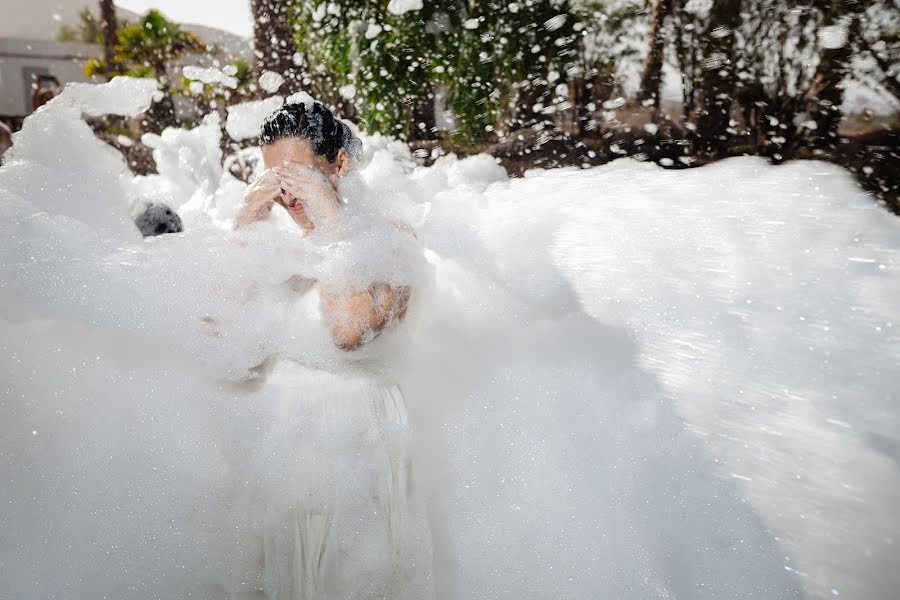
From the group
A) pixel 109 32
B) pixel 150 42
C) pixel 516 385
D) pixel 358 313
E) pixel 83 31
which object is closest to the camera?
pixel 358 313

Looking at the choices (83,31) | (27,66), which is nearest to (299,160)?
(27,66)

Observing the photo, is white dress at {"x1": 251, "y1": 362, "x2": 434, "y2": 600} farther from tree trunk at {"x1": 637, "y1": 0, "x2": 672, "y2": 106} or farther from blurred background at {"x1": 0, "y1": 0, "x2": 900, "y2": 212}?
tree trunk at {"x1": 637, "y1": 0, "x2": 672, "y2": 106}

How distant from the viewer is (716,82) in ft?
13.2

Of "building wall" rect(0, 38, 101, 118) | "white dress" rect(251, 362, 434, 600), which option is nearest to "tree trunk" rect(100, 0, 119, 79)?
"building wall" rect(0, 38, 101, 118)

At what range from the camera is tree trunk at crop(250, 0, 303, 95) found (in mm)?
5373

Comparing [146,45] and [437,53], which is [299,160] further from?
[146,45]

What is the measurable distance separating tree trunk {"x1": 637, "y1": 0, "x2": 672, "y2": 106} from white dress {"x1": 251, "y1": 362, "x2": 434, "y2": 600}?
3.38 m

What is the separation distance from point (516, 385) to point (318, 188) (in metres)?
0.96

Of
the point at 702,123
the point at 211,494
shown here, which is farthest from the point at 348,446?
the point at 702,123

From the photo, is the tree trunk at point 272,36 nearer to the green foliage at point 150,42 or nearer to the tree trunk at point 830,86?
the tree trunk at point 830,86

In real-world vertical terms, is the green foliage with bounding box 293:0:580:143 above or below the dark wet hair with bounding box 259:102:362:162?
above

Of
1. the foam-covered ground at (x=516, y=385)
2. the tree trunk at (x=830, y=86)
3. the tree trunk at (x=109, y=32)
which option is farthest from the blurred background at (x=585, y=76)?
the tree trunk at (x=109, y=32)

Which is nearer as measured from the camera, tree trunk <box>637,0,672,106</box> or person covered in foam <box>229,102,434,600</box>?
person covered in foam <box>229,102,434,600</box>

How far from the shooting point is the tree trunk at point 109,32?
15.7m
